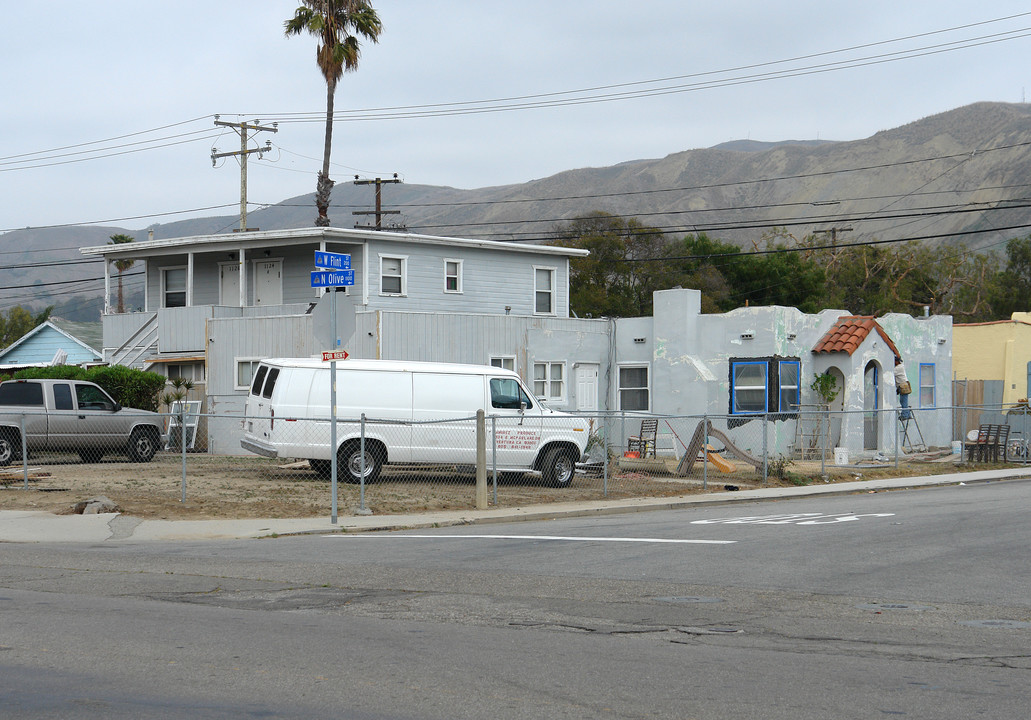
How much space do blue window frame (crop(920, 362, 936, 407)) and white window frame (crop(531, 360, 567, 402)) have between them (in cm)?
1120

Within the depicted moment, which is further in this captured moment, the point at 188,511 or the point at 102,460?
the point at 102,460

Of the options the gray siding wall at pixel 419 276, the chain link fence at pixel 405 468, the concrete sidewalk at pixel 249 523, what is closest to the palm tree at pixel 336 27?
the gray siding wall at pixel 419 276

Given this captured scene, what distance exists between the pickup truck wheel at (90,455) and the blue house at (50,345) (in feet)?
79.4

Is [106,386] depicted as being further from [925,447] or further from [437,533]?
[925,447]

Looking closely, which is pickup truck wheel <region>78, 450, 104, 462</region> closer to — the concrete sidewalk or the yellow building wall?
the concrete sidewalk

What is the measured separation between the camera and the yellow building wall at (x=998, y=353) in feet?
135

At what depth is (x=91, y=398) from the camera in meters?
25.9

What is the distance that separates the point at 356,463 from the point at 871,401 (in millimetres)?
17331

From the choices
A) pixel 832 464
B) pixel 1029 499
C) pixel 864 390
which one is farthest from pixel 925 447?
pixel 1029 499

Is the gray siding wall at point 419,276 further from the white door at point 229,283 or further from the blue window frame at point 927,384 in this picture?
the blue window frame at point 927,384

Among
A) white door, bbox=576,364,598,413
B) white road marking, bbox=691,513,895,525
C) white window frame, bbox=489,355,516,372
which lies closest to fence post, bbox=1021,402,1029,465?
white door, bbox=576,364,598,413

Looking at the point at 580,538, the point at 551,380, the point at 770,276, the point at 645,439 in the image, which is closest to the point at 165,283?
the point at 551,380

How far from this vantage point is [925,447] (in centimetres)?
3372

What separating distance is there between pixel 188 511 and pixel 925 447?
78.3 feet
